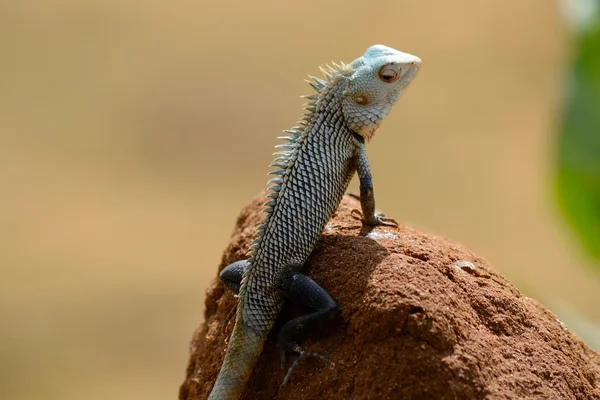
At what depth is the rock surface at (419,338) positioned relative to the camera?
12.1ft

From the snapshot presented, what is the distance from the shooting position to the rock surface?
3.69 m

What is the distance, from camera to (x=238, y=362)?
4.19m

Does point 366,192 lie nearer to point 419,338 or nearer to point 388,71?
point 388,71

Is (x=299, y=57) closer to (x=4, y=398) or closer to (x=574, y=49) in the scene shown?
(x=4, y=398)

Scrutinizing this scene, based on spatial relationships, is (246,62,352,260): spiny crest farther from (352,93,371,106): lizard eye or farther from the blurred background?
the blurred background

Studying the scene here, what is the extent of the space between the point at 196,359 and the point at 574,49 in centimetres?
310

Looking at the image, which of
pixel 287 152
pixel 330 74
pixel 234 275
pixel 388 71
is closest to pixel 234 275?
pixel 234 275

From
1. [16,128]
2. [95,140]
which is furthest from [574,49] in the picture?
[16,128]

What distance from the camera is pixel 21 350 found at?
389 inches

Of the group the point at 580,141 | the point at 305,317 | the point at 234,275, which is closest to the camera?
the point at 580,141

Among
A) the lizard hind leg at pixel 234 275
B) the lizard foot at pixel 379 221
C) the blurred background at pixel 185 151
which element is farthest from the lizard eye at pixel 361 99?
the blurred background at pixel 185 151

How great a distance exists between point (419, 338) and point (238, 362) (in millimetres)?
1073

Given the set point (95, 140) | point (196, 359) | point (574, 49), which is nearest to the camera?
point (574, 49)

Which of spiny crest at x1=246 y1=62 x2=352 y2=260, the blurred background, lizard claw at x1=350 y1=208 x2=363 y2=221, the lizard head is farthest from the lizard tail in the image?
the blurred background
